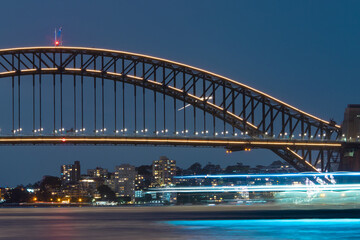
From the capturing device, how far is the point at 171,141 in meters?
88.1

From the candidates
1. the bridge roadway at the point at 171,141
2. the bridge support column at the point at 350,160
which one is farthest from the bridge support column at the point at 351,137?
the bridge roadway at the point at 171,141

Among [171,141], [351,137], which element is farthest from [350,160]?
[171,141]

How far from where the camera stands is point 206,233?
2302cm

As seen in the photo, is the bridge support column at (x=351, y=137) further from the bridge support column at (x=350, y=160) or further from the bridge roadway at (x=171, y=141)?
the bridge roadway at (x=171, y=141)

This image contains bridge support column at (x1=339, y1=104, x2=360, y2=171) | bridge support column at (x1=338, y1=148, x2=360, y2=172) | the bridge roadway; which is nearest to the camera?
the bridge roadway

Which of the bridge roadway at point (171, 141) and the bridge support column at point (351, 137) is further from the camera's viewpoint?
the bridge support column at point (351, 137)

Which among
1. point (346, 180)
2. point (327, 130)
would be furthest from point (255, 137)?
point (346, 180)

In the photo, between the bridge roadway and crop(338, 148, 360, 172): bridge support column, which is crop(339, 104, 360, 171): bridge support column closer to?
crop(338, 148, 360, 172): bridge support column

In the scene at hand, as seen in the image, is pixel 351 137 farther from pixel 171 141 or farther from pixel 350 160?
pixel 171 141

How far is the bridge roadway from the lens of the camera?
81938 millimetres

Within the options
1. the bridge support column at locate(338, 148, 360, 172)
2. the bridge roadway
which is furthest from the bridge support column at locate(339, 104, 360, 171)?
the bridge roadway

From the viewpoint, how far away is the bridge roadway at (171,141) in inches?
3226

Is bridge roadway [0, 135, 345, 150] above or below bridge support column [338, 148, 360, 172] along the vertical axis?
above

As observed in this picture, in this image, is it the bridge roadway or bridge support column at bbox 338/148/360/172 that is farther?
bridge support column at bbox 338/148/360/172
